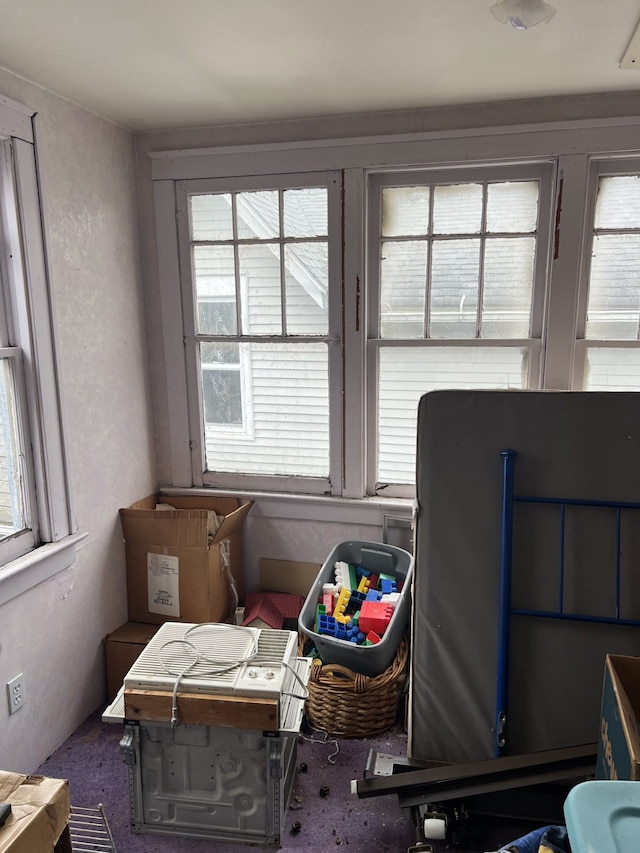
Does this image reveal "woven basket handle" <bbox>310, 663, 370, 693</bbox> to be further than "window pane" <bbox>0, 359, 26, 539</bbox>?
Yes

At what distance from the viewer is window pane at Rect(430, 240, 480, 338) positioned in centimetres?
262

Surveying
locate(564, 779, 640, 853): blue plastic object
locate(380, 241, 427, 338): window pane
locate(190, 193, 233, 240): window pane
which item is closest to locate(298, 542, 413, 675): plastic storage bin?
A: locate(380, 241, 427, 338): window pane

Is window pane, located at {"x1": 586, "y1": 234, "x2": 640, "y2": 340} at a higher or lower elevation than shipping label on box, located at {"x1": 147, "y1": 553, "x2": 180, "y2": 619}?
higher

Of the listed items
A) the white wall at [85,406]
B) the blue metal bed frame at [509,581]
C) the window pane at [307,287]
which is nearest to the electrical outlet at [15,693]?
the white wall at [85,406]

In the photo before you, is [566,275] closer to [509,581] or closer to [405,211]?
[405,211]

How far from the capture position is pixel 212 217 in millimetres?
2820

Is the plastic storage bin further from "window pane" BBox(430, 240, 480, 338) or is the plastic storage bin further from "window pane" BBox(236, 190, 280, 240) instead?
"window pane" BBox(236, 190, 280, 240)

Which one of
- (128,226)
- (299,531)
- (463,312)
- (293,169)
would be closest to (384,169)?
(293,169)

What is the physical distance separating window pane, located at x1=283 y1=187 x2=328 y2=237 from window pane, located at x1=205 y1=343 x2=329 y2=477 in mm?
527

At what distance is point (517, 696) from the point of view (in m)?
1.92

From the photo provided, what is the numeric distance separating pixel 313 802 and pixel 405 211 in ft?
7.94

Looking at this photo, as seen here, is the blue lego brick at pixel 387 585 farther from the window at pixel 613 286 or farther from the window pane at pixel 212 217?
the window pane at pixel 212 217

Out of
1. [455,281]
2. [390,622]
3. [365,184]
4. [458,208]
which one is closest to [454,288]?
[455,281]

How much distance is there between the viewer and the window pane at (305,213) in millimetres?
2693
